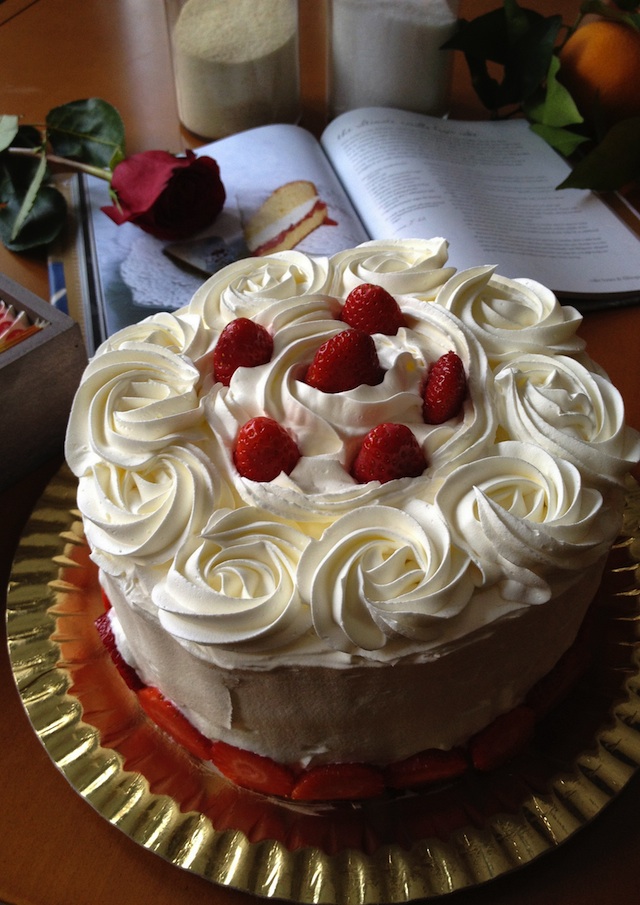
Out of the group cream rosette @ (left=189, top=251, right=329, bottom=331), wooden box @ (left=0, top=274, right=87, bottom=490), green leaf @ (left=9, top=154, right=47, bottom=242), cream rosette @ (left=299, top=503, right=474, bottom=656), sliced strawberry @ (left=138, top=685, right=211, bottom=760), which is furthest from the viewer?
green leaf @ (left=9, top=154, right=47, bottom=242)

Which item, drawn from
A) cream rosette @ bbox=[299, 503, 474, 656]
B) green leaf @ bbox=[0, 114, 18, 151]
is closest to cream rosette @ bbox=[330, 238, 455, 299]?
cream rosette @ bbox=[299, 503, 474, 656]

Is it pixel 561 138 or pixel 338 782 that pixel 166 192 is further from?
pixel 338 782

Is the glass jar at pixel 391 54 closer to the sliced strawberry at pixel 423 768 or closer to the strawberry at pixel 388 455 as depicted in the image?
the strawberry at pixel 388 455

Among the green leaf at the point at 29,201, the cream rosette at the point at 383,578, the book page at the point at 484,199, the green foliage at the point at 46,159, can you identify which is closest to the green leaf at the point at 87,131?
the green foliage at the point at 46,159

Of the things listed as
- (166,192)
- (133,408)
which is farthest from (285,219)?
(133,408)

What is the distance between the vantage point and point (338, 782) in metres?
1.10

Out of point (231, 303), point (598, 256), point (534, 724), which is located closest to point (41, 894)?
point (534, 724)

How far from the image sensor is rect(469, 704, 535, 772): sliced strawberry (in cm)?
115

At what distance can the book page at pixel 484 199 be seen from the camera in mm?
1851

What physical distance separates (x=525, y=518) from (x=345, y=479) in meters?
0.22

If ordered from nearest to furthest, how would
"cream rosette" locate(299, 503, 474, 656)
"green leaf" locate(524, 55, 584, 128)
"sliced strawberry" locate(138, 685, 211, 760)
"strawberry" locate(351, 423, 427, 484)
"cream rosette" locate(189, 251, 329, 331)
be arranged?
"cream rosette" locate(299, 503, 474, 656)
"strawberry" locate(351, 423, 427, 484)
"sliced strawberry" locate(138, 685, 211, 760)
"cream rosette" locate(189, 251, 329, 331)
"green leaf" locate(524, 55, 584, 128)

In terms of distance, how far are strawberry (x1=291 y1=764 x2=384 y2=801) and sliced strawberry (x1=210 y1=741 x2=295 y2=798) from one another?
0.02m

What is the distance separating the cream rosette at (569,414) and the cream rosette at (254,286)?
32cm

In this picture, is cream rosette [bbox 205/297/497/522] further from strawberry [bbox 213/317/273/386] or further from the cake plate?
the cake plate
